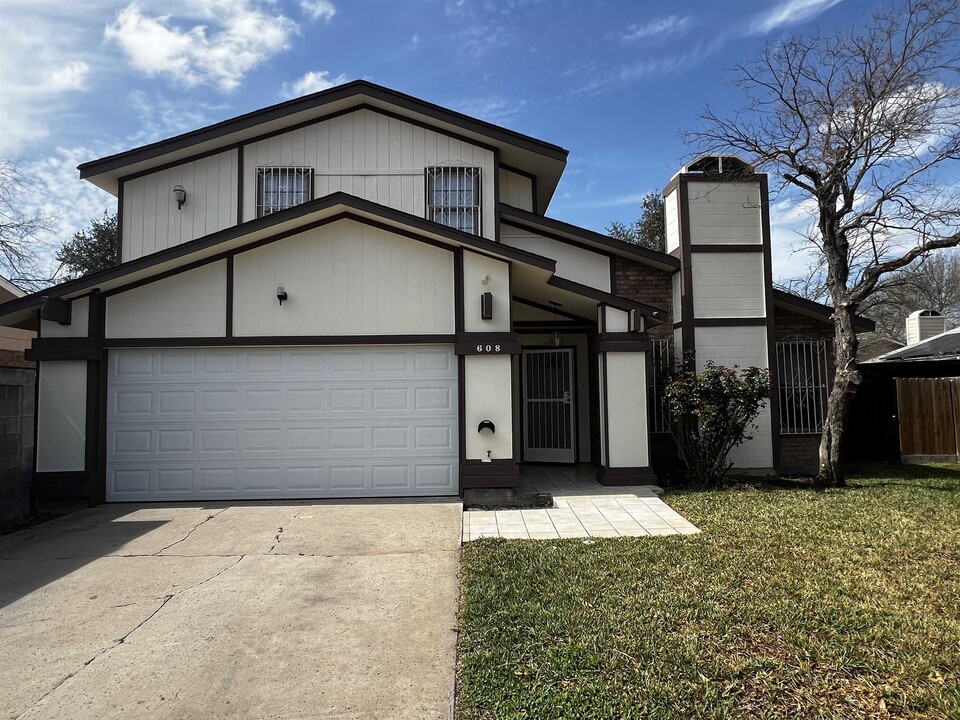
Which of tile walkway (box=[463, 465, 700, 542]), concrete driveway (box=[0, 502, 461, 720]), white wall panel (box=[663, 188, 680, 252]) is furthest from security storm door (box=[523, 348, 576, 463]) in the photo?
concrete driveway (box=[0, 502, 461, 720])

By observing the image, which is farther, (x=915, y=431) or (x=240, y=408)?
(x=915, y=431)

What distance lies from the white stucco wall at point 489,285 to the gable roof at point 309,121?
2979 mm

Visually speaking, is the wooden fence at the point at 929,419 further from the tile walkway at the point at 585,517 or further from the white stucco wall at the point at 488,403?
the white stucco wall at the point at 488,403

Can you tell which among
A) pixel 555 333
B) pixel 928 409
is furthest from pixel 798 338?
pixel 555 333

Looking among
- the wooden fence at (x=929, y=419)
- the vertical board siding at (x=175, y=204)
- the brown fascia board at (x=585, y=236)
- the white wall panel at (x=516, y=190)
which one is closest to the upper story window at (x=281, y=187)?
the vertical board siding at (x=175, y=204)

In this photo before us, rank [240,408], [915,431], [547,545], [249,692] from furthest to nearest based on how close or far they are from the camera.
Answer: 1. [915,431]
2. [240,408]
3. [547,545]
4. [249,692]

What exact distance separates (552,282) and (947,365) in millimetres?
10288

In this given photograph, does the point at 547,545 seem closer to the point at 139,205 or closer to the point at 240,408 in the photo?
the point at 240,408

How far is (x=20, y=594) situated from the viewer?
473cm

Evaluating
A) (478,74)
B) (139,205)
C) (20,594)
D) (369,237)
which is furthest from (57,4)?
(20,594)

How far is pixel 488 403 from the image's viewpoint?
26.2 ft

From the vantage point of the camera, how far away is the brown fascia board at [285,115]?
9.45 m

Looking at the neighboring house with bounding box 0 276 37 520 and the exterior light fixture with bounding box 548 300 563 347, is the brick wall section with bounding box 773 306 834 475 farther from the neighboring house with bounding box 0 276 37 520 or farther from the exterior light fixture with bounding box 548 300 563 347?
the neighboring house with bounding box 0 276 37 520

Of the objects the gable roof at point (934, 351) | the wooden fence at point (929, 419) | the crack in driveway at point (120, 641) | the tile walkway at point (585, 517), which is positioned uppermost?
the gable roof at point (934, 351)
